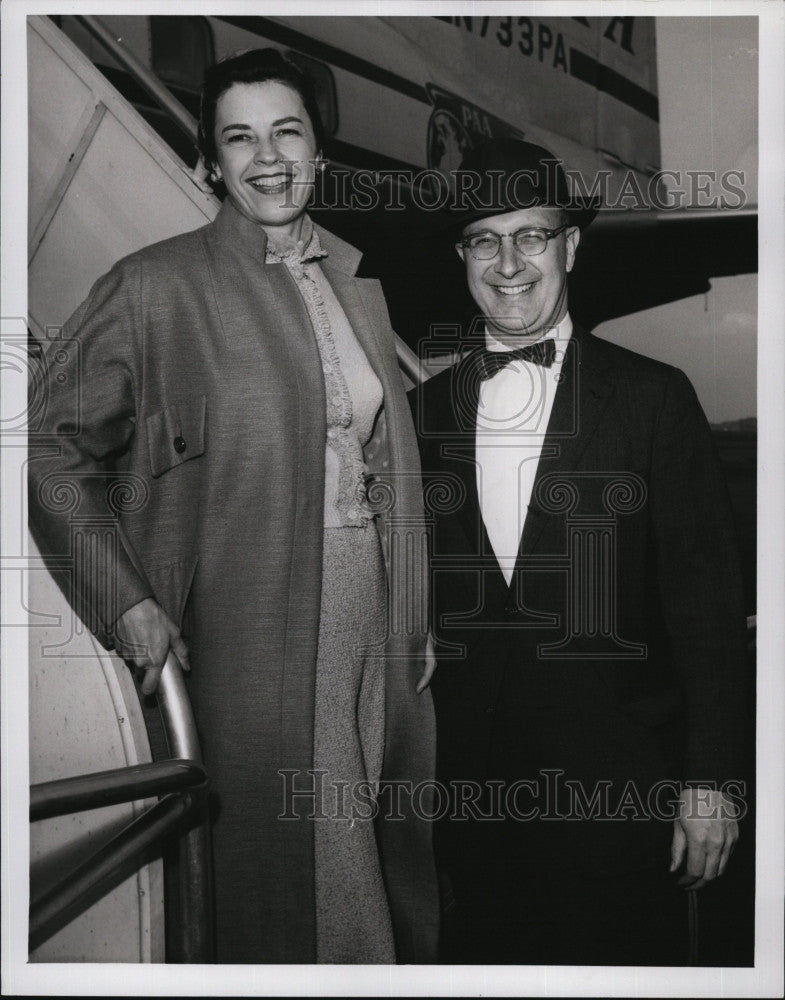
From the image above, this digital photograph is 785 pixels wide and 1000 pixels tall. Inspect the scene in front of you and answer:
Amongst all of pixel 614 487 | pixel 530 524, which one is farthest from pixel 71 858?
pixel 614 487

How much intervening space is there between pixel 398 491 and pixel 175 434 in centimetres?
44

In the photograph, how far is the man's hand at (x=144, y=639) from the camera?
199 centimetres

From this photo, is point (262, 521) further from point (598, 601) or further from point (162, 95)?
point (162, 95)

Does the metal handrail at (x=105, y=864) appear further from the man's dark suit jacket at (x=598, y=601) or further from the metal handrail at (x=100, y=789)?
the man's dark suit jacket at (x=598, y=601)

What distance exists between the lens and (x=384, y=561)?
206cm

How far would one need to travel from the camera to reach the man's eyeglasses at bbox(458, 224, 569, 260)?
206cm

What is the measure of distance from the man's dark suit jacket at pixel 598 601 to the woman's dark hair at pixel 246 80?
60 centimetres

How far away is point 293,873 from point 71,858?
0.43 meters

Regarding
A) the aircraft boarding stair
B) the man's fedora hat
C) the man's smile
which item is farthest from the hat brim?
the aircraft boarding stair

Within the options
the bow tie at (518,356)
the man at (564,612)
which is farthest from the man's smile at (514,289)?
the bow tie at (518,356)

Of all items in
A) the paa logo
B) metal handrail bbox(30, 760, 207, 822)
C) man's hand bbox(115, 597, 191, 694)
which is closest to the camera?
metal handrail bbox(30, 760, 207, 822)

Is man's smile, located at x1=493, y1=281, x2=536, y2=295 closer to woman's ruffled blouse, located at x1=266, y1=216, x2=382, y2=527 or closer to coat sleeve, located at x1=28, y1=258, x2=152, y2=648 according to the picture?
woman's ruffled blouse, located at x1=266, y1=216, x2=382, y2=527

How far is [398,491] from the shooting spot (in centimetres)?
206

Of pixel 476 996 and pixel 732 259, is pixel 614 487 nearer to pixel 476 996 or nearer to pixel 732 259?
pixel 732 259
